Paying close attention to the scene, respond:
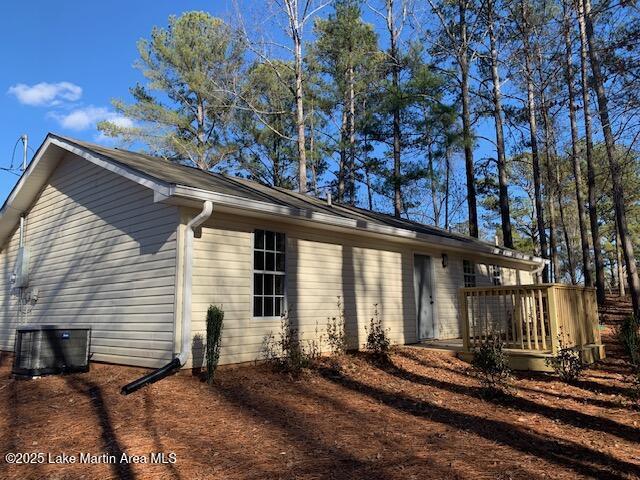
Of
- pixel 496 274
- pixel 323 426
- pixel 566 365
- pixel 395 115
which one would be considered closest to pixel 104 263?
pixel 323 426

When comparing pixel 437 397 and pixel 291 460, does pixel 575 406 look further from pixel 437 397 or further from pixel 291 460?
pixel 291 460

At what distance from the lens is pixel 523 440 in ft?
14.8

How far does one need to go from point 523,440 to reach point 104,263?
718cm

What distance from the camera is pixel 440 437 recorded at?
14.9 ft

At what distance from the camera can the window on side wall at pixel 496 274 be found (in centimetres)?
1448

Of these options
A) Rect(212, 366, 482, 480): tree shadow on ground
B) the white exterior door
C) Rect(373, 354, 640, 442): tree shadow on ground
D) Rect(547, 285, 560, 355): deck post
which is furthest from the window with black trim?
Rect(547, 285, 560, 355): deck post

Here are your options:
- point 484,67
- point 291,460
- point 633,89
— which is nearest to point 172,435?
point 291,460

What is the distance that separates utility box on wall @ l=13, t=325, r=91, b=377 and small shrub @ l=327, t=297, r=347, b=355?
163 inches

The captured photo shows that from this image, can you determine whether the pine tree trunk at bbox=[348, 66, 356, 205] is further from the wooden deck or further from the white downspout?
the white downspout

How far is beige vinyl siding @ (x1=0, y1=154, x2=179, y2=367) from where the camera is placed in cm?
728

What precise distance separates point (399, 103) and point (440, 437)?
17.1 meters

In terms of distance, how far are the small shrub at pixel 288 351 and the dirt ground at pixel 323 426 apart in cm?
25

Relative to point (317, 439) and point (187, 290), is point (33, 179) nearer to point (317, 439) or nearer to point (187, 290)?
point (187, 290)

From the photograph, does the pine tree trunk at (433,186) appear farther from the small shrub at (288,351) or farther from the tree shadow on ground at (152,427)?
the tree shadow on ground at (152,427)
